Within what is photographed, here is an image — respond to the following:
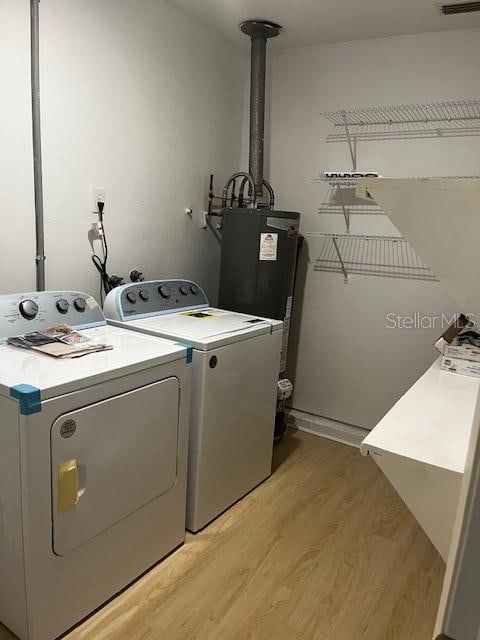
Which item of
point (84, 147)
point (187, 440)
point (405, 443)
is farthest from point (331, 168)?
point (405, 443)

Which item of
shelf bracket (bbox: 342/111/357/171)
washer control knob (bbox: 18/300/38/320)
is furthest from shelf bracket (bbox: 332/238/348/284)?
washer control knob (bbox: 18/300/38/320)

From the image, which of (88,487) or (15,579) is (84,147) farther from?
(15,579)

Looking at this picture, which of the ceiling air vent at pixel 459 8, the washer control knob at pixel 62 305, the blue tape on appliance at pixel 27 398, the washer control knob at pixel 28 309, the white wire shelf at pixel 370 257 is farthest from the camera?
the white wire shelf at pixel 370 257

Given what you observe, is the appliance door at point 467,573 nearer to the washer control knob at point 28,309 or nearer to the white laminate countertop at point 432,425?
the white laminate countertop at point 432,425

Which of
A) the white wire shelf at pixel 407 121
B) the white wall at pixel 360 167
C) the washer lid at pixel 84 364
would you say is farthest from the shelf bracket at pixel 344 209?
the washer lid at pixel 84 364

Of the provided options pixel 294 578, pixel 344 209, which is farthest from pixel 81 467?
pixel 344 209

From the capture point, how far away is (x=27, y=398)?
1346mm

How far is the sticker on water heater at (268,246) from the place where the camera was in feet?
8.79

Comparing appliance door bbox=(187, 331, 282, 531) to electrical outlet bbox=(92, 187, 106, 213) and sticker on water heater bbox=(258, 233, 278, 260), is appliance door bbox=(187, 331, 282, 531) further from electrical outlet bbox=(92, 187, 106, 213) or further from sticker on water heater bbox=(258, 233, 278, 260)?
electrical outlet bbox=(92, 187, 106, 213)

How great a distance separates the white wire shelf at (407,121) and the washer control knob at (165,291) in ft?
4.54

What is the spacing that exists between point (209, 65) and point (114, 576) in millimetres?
2693

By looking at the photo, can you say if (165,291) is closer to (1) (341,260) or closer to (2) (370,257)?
(1) (341,260)

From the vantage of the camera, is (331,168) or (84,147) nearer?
(84,147)

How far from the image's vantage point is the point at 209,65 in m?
2.84
